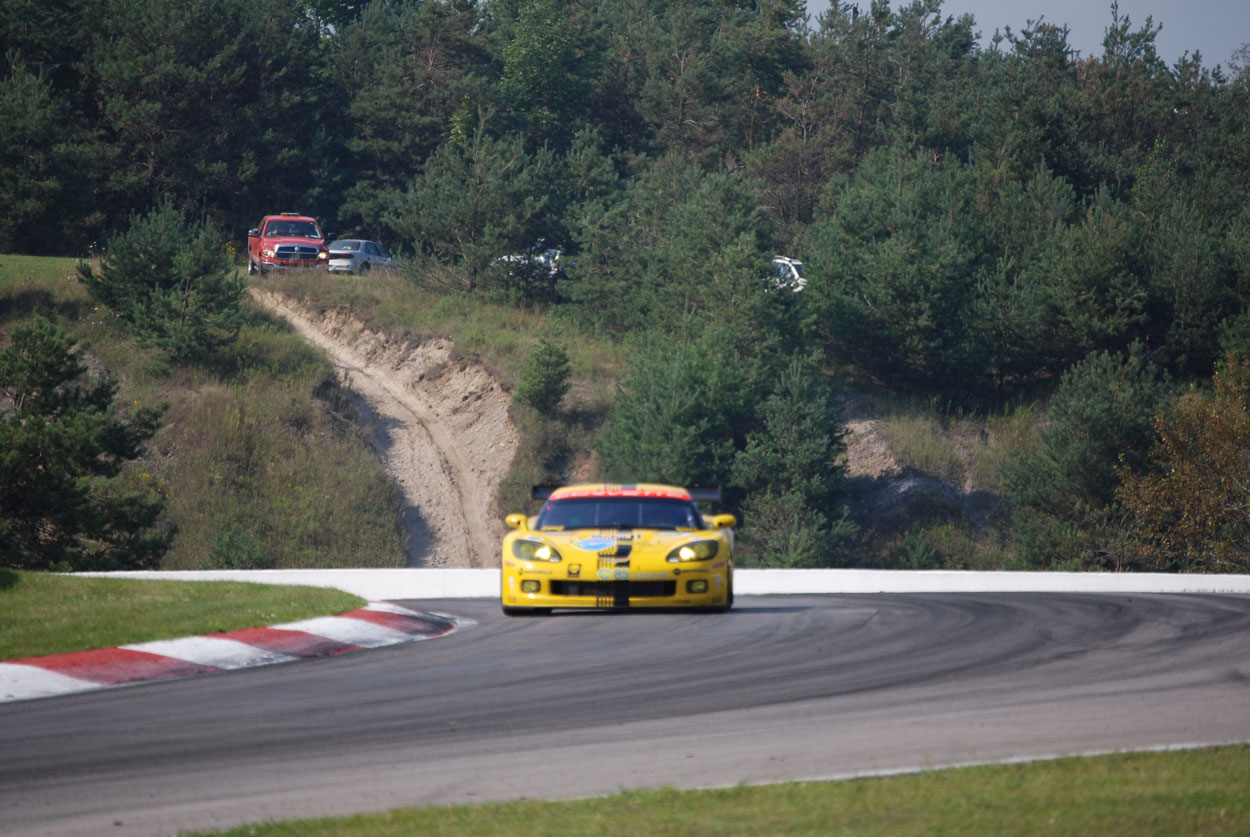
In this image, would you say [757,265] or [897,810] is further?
[757,265]

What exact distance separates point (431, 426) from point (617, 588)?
37.6 meters

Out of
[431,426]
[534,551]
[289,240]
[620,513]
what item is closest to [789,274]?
[431,426]

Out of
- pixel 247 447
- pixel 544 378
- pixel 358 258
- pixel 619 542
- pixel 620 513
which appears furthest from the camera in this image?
pixel 358 258

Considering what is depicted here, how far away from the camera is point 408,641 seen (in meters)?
12.0

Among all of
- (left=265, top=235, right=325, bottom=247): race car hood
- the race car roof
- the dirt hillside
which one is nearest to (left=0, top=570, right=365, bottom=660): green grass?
the race car roof

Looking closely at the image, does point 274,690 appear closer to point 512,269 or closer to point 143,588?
point 143,588

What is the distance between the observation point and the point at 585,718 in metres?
7.55

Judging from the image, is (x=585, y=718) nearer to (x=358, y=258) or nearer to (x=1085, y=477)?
(x=1085, y=477)

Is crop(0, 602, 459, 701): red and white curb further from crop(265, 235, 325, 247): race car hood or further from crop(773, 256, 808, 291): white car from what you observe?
crop(265, 235, 325, 247): race car hood

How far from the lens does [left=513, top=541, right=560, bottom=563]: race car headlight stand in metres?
13.9

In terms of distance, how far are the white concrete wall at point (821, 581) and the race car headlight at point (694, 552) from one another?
8.05 metres

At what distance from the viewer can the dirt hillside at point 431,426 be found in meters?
45.5

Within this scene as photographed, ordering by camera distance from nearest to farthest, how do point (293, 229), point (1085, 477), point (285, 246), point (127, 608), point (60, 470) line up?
point (127, 608)
point (60, 470)
point (1085, 477)
point (285, 246)
point (293, 229)

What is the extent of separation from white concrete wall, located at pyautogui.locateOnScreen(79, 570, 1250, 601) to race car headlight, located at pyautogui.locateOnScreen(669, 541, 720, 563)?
8054 millimetres
